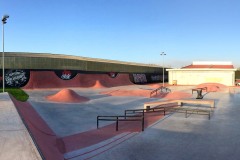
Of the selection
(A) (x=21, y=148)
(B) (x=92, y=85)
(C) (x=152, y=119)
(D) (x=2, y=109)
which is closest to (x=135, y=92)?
(B) (x=92, y=85)

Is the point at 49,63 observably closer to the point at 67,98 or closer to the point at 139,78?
the point at 67,98

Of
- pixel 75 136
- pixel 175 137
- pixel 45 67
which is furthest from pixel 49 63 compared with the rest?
pixel 175 137

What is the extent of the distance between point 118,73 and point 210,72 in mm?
21382

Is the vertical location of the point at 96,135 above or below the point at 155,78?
below

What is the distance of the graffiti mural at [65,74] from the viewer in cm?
4212

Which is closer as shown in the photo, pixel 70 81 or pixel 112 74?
pixel 70 81

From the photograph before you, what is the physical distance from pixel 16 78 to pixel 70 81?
9252 mm

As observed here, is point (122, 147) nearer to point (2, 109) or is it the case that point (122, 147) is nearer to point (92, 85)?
point (2, 109)

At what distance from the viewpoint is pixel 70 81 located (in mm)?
42906

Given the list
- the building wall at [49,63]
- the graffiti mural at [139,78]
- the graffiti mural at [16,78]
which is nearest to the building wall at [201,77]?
the graffiti mural at [139,78]

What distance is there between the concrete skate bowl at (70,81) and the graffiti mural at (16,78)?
0.79m

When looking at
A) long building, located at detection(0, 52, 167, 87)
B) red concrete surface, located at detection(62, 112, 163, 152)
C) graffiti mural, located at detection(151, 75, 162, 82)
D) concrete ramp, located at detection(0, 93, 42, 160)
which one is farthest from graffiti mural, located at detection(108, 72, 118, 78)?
concrete ramp, located at detection(0, 93, 42, 160)

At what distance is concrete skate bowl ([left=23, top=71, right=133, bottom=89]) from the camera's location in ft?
127

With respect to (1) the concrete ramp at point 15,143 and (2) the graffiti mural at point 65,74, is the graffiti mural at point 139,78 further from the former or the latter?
(1) the concrete ramp at point 15,143
